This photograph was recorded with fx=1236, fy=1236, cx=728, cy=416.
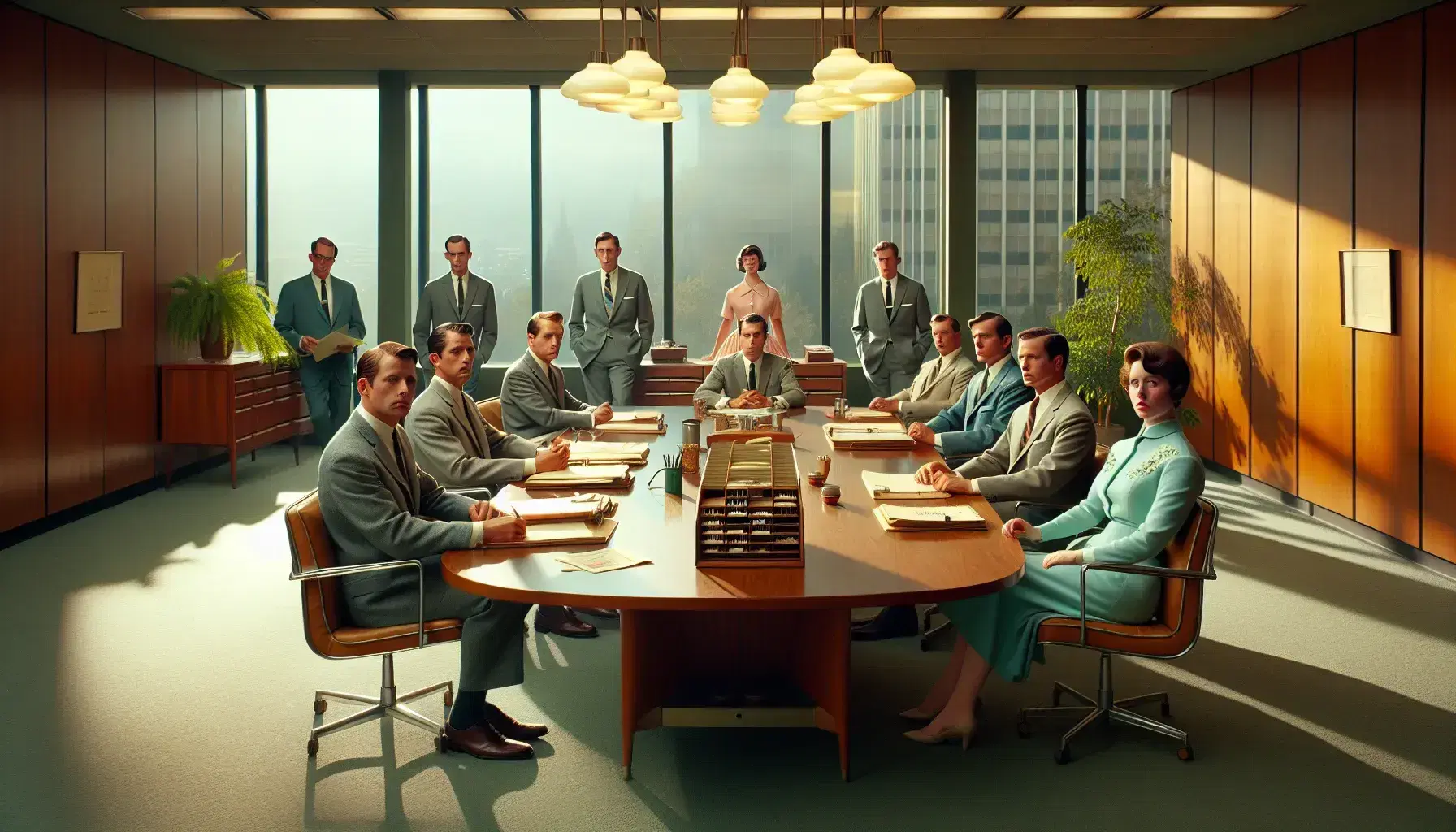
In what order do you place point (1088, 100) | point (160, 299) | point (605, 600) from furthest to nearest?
point (1088, 100), point (160, 299), point (605, 600)

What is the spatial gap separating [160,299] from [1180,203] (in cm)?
834

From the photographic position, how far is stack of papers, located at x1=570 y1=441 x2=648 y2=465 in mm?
5090

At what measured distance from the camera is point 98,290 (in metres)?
8.42

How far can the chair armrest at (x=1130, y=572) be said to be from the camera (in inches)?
148

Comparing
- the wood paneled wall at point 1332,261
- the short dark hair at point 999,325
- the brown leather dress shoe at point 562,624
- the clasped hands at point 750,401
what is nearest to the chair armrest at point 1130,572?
the short dark hair at point 999,325

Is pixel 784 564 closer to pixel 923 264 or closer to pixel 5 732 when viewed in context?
pixel 5 732

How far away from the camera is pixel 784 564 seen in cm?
337

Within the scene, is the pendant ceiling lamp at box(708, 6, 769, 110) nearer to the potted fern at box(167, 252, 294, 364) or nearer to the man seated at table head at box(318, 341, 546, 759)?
the man seated at table head at box(318, 341, 546, 759)

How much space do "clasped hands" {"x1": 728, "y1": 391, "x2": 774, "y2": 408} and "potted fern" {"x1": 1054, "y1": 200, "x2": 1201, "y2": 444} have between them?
432 cm

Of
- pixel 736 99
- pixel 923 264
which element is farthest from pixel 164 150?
pixel 923 264

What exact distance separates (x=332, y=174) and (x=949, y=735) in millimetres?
Answer: 9340

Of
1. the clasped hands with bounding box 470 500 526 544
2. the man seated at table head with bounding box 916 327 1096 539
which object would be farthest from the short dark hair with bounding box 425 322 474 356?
the man seated at table head with bounding box 916 327 1096 539

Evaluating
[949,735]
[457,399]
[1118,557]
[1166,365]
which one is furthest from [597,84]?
[949,735]

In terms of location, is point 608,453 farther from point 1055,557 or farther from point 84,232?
point 84,232
